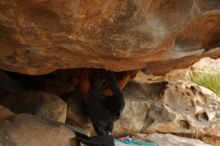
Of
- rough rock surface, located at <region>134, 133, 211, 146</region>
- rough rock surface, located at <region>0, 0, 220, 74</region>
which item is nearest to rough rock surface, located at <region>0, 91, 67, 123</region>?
rough rock surface, located at <region>0, 0, 220, 74</region>

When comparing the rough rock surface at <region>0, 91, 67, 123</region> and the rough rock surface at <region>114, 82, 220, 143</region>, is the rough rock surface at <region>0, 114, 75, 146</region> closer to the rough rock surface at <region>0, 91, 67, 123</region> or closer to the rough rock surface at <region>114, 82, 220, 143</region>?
the rough rock surface at <region>0, 91, 67, 123</region>

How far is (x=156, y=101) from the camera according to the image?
3998mm

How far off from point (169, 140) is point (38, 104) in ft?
4.43

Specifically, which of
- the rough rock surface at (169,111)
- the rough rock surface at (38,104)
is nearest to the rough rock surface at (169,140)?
the rough rock surface at (169,111)

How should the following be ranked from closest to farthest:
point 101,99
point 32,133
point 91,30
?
point 91,30 < point 32,133 < point 101,99

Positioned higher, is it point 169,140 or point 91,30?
point 91,30

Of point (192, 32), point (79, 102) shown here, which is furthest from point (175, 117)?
point (192, 32)

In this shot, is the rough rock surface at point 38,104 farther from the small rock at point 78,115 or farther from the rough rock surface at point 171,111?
the rough rock surface at point 171,111

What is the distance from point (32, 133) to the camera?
246cm

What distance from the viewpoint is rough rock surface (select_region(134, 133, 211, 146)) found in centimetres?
370

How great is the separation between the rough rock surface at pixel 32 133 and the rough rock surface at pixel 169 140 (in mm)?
1264

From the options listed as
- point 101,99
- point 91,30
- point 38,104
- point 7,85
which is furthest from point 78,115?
point 91,30

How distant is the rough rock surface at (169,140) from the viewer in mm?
3695

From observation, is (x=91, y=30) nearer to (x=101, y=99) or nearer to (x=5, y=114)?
(x=5, y=114)
